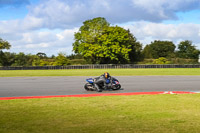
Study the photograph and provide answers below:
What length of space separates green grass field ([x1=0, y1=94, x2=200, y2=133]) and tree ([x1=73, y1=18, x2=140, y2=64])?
49.9 meters

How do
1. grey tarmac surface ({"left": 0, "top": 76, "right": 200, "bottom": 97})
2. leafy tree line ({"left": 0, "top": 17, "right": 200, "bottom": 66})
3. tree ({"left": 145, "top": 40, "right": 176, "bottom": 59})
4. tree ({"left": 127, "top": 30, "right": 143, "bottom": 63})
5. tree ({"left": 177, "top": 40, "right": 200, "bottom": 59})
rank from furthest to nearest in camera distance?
tree ({"left": 145, "top": 40, "right": 176, "bottom": 59}) < tree ({"left": 177, "top": 40, "right": 200, "bottom": 59}) < tree ({"left": 127, "top": 30, "right": 143, "bottom": 63}) < leafy tree line ({"left": 0, "top": 17, "right": 200, "bottom": 66}) < grey tarmac surface ({"left": 0, "top": 76, "right": 200, "bottom": 97})

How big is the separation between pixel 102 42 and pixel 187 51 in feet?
183

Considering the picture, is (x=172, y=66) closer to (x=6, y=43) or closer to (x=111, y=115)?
(x=6, y=43)

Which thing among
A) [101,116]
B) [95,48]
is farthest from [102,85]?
[95,48]

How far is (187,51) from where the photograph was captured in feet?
348

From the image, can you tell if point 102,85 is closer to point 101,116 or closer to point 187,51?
point 101,116

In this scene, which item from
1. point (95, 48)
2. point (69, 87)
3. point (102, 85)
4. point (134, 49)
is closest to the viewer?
point (102, 85)

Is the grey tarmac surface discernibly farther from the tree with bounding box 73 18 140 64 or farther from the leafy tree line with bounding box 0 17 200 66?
the tree with bounding box 73 18 140 64

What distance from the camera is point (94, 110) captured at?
9.00 metres

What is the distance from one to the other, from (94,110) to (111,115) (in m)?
1.00

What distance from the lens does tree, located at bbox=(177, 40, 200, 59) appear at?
99312mm

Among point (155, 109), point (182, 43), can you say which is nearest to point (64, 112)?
point (155, 109)

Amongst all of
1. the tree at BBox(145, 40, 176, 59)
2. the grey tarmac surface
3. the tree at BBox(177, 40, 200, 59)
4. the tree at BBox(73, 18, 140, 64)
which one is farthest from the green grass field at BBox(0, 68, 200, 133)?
the tree at BBox(145, 40, 176, 59)

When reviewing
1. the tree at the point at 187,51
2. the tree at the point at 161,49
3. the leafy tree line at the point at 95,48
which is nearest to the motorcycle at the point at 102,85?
the leafy tree line at the point at 95,48
